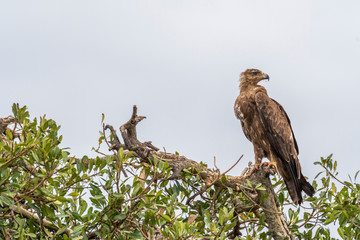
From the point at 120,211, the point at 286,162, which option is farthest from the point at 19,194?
the point at 286,162

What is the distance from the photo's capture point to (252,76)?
848cm

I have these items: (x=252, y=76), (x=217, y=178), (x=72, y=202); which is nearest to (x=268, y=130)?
(x=252, y=76)

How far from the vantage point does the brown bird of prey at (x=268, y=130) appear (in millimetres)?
7201

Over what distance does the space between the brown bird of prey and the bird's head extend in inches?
22.4

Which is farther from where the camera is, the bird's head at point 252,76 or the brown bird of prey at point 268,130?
the bird's head at point 252,76

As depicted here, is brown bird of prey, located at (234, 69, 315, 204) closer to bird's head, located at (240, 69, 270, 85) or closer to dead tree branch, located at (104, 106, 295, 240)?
bird's head, located at (240, 69, 270, 85)

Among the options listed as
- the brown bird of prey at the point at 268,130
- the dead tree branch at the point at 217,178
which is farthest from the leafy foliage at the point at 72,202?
the brown bird of prey at the point at 268,130

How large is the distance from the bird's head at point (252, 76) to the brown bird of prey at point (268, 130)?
1.87 feet

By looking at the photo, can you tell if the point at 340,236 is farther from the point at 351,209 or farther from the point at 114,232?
the point at 114,232

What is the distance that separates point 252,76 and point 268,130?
137 cm

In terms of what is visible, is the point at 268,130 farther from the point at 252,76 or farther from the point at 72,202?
the point at 72,202

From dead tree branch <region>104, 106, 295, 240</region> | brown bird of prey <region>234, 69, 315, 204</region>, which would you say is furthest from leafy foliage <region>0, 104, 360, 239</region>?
brown bird of prey <region>234, 69, 315, 204</region>

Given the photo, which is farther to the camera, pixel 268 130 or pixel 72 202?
pixel 268 130

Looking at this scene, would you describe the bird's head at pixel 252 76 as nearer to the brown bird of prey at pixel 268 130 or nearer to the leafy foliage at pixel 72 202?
the brown bird of prey at pixel 268 130
